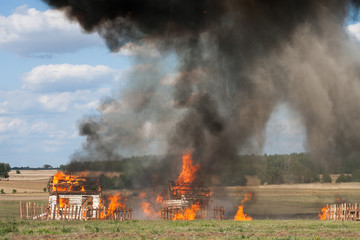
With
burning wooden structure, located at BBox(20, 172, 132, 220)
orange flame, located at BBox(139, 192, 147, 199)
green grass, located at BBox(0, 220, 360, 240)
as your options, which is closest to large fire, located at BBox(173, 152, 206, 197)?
burning wooden structure, located at BBox(20, 172, 132, 220)

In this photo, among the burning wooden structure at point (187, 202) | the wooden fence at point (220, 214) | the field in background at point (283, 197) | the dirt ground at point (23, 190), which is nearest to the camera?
the burning wooden structure at point (187, 202)

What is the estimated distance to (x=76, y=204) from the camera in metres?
46.8

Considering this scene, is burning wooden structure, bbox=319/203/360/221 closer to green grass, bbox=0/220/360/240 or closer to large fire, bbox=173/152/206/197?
green grass, bbox=0/220/360/240

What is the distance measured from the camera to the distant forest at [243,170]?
6266 centimetres

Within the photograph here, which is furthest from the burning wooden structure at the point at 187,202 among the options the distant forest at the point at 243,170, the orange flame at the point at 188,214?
the distant forest at the point at 243,170

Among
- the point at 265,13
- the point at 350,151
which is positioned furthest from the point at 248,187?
the point at 265,13

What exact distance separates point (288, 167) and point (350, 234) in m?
66.7

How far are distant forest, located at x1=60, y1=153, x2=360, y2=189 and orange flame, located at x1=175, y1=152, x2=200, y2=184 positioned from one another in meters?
4.08

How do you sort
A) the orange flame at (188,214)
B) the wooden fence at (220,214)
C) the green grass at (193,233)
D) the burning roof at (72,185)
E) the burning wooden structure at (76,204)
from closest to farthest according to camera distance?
1. the green grass at (193,233)
2. the burning wooden structure at (76,204)
3. the burning roof at (72,185)
4. the orange flame at (188,214)
5. the wooden fence at (220,214)

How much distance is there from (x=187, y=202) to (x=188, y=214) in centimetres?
112

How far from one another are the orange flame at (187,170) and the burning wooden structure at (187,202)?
944 millimetres

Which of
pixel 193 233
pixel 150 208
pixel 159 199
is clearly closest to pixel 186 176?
pixel 159 199

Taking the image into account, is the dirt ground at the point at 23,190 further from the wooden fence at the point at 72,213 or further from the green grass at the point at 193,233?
the green grass at the point at 193,233

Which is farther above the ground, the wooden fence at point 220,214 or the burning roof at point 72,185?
the burning roof at point 72,185
